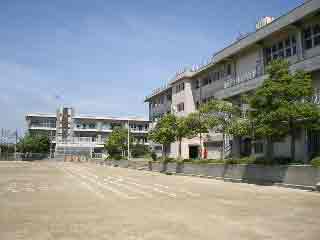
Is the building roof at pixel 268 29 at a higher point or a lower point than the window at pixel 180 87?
higher

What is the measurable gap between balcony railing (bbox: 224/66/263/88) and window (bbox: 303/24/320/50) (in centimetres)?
437

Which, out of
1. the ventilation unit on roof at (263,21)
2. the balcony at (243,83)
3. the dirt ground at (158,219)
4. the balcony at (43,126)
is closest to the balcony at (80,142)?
the balcony at (43,126)

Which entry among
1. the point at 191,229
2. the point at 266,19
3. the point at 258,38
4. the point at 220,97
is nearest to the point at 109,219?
the point at 191,229

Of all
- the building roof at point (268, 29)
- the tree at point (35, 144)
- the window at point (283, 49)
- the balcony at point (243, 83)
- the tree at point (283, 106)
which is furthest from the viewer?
the tree at point (35, 144)

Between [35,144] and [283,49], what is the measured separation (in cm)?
7149

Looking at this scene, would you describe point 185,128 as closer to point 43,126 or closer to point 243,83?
point 243,83

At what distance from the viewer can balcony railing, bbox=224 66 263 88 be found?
32.3 meters

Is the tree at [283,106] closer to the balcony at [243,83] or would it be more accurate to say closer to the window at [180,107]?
the balcony at [243,83]

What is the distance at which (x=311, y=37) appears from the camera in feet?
89.0

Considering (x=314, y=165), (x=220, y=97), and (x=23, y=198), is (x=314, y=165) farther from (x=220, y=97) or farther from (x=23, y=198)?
(x=220, y=97)

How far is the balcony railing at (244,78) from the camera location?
3235cm

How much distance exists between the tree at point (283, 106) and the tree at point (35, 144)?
75.7m

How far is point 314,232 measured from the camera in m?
7.93

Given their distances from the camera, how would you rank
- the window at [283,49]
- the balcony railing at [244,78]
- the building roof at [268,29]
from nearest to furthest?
the building roof at [268,29] < the window at [283,49] < the balcony railing at [244,78]
